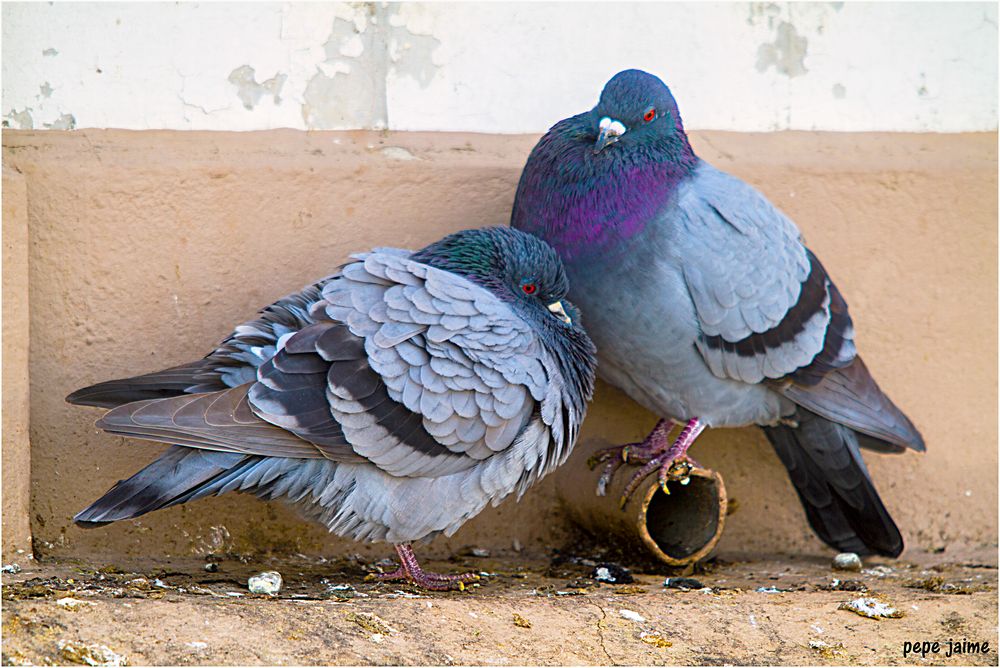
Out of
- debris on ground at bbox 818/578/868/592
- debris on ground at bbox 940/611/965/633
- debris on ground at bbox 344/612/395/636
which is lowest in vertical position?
debris on ground at bbox 818/578/868/592

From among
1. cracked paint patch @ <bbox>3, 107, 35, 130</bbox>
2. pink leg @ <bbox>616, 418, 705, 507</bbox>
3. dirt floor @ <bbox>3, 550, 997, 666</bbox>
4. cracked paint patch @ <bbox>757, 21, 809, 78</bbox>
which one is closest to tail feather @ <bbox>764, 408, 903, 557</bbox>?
dirt floor @ <bbox>3, 550, 997, 666</bbox>

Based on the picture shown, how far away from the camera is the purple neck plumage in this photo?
3.88 m

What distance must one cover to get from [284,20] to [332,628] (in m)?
2.36

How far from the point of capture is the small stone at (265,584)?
3385 millimetres

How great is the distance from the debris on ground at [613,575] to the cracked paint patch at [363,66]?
6.40 ft

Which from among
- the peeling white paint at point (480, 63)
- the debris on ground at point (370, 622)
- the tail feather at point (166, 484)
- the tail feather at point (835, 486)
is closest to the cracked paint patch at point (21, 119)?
the peeling white paint at point (480, 63)

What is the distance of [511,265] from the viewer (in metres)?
3.69

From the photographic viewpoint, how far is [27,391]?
12.0 feet

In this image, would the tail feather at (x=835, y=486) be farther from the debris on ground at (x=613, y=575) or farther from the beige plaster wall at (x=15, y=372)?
the beige plaster wall at (x=15, y=372)

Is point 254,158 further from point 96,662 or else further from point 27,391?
point 96,662

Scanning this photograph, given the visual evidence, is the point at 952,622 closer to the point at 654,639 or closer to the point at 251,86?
the point at 654,639

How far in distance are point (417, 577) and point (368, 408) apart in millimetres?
743

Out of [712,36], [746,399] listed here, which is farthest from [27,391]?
[712,36]

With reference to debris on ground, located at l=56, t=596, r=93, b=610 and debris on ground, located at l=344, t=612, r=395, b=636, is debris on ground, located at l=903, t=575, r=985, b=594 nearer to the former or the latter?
debris on ground, located at l=344, t=612, r=395, b=636
